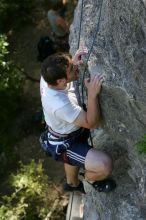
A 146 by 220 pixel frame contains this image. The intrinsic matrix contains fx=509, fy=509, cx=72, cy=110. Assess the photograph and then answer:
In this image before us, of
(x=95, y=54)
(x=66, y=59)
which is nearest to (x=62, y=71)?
(x=66, y=59)

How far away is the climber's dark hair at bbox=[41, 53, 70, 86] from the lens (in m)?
4.62

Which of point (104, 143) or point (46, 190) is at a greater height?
point (104, 143)

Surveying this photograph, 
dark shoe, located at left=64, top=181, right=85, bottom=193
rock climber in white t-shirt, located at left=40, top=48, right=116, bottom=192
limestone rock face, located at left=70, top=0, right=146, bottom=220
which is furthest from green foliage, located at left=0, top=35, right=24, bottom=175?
rock climber in white t-shirt, located at left=40, top=48, right=116, bottom=192

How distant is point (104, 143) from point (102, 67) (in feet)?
3.48

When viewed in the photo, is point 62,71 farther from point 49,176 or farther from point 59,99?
point 49,176

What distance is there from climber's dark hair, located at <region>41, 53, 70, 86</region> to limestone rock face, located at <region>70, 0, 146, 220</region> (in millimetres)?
307

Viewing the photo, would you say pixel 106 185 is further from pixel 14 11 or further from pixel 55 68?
pixel 14 11

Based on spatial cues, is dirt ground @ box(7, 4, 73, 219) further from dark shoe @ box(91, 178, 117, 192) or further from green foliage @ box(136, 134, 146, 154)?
green foliage @ box(136, 134, 146, 154)

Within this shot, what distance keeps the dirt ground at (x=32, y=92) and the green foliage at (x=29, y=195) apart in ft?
1.40

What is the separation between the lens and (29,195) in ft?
28.5

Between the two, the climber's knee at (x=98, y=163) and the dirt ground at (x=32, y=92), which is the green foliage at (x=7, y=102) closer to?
the dirt ground at (x=32, y=92)

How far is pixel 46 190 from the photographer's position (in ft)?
29.9

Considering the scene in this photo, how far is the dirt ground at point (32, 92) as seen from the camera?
31.6ft

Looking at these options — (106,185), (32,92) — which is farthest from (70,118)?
(32,92)
